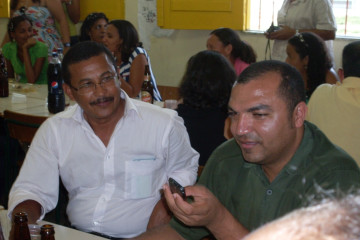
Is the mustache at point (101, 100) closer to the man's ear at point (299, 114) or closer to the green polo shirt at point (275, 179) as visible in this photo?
the green polo shirt at point (275, 179)

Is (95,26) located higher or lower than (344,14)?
lower

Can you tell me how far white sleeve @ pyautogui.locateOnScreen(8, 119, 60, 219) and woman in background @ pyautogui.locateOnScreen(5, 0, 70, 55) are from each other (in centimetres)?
344

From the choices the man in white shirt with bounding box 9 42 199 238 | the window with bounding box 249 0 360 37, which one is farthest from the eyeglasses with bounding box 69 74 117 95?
the window with bounding box 249 0 360 37

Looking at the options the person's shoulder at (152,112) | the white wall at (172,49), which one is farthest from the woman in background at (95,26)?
the person's shoulder at (152,112)

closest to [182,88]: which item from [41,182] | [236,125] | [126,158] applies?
[126,158]

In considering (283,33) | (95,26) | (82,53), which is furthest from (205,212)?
(95,26)

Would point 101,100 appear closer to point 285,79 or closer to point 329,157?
point 285,79

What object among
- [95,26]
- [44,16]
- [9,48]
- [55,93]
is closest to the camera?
[55,93]

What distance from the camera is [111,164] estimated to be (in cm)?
226

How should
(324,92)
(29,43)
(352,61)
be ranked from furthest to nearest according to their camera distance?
1. (29,43)
2. (352,61)
3. (324,92)

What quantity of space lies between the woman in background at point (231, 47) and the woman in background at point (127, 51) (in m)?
0.63

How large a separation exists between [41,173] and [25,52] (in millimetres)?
2860

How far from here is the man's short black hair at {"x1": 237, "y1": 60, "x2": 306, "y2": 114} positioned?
5.47 ft

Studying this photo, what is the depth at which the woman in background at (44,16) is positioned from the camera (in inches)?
221
